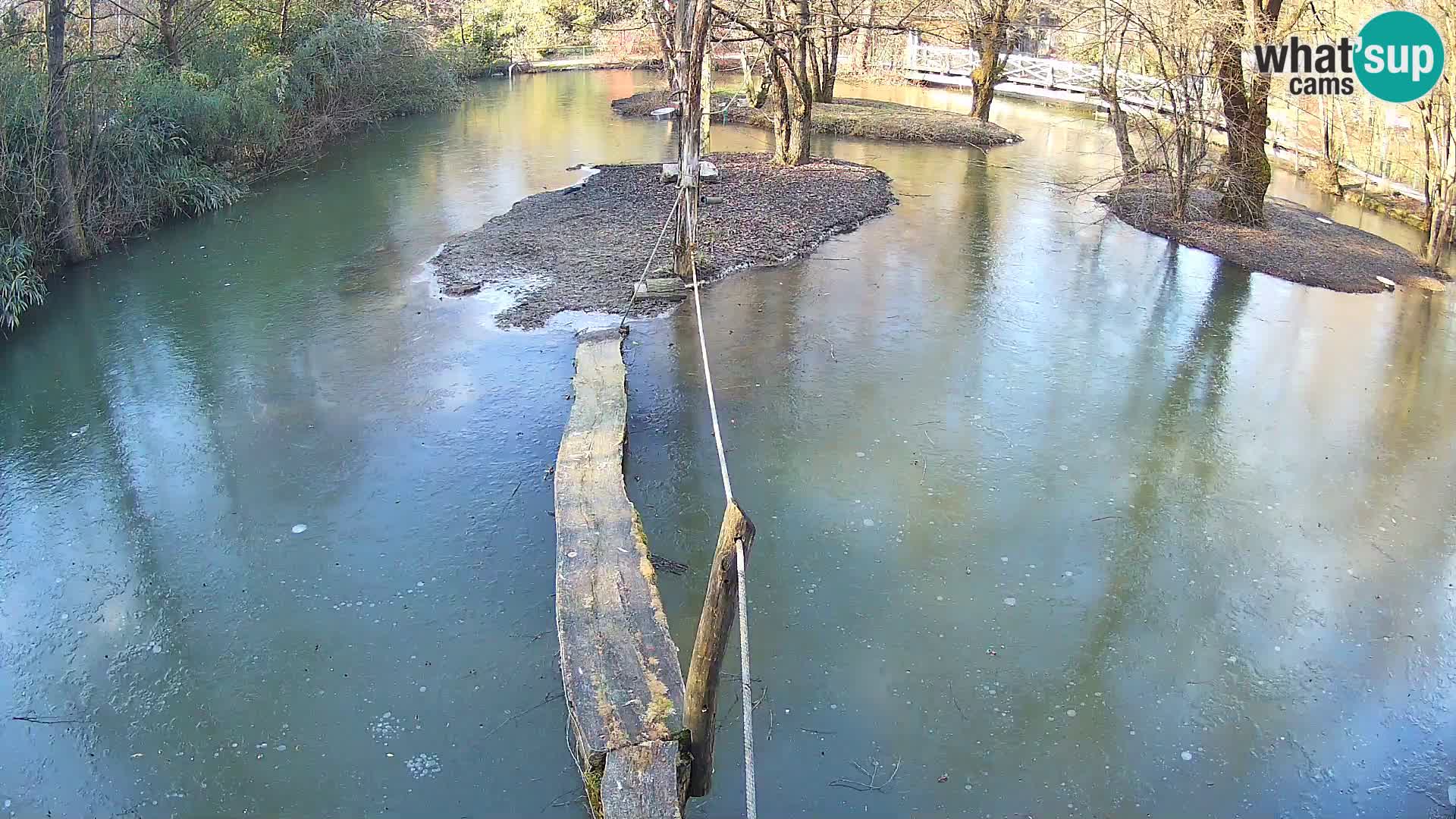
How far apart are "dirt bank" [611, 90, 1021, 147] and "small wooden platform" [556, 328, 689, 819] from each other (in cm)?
1350

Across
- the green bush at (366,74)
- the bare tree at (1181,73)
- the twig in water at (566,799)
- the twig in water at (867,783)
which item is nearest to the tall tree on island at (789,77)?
the bare tree at (1181,73)

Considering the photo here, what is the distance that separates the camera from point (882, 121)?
62.9 ft

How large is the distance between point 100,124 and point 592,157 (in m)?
7.24

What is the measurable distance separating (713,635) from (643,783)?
0.53m

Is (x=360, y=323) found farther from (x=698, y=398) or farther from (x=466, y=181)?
(x=466, y=181)

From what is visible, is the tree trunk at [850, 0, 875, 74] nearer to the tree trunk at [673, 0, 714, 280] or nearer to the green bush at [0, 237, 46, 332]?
the tree trunk at [673, 0, 714, 280]

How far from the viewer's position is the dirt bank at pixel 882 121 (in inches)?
718

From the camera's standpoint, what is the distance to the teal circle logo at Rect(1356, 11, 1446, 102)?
1117 centimetres

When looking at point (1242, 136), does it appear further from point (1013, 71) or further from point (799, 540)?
point (1013, 71)

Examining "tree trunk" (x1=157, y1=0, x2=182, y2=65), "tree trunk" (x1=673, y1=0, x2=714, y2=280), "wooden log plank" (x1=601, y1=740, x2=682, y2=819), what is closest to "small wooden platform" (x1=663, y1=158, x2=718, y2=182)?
"tree trunk" (x1=673, y1=0, x2=714, y2=280)

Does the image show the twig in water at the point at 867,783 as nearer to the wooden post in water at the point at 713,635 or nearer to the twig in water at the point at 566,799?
the wooden post in water at the point at 713,635

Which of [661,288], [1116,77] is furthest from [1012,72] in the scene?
[661,288]

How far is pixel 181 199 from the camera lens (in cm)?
1253

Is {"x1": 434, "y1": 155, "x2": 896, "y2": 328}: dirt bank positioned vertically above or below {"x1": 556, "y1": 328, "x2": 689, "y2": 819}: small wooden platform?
above
